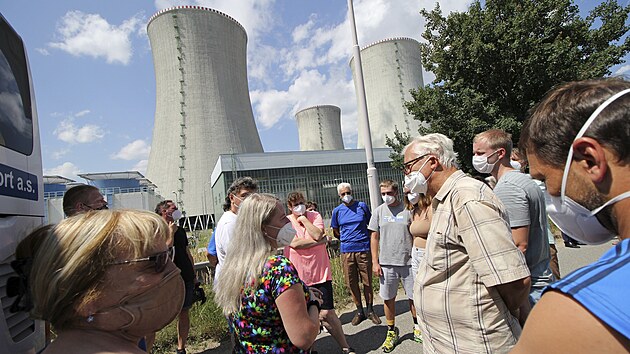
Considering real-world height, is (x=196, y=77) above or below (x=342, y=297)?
above

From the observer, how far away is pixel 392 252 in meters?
3.76

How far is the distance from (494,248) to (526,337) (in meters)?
0.88

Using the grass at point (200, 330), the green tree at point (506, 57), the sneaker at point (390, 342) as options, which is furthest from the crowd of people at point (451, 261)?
the green tree at point (506, 57)

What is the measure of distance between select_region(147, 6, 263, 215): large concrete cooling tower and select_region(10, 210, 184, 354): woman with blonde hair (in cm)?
1832

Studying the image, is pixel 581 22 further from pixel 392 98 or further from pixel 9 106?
pixel 9 106

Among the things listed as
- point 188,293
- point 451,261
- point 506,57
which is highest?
point 506,57

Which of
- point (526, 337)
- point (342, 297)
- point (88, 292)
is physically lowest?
point (342, 297)

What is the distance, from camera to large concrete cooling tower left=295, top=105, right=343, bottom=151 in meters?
32.2

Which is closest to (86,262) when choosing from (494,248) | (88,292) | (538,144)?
(88,292)

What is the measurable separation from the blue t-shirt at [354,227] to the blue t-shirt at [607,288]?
3.78 meters

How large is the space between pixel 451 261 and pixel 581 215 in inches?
31.1

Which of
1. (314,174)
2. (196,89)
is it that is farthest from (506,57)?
(314,174)

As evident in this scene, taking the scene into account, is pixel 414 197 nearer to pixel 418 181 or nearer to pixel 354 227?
pixel 418 181

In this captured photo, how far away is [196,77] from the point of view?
18.1 meters
